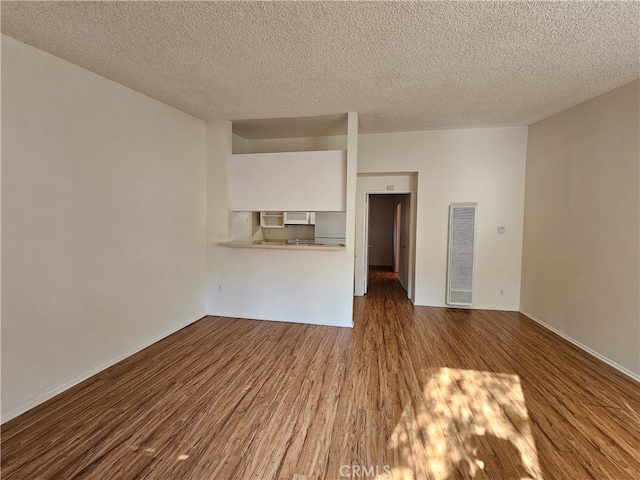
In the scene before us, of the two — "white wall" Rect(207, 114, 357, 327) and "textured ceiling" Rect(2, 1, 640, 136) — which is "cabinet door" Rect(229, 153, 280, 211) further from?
"textured ceiling" Rect(2, 1, 640, 136)

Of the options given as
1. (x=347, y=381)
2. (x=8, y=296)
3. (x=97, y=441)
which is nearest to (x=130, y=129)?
(x=8, y=296)

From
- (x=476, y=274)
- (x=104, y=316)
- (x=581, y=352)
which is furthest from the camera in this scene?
(x=476, y=274)

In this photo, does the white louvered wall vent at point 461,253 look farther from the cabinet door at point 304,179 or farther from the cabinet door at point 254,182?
the cabinet door at point 254,182

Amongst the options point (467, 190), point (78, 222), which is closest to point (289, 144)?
point (467, 190)

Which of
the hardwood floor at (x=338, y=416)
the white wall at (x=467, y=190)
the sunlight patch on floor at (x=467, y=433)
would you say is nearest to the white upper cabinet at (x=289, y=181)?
the white wall at (x=467, y=190)

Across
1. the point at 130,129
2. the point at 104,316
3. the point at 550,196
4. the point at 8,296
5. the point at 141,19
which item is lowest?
the point at 104,316

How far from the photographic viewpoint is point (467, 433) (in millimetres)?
→ 2045

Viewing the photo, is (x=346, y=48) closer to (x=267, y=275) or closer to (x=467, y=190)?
(x=267, y=275)

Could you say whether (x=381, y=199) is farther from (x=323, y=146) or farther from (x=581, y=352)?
(x=581, y=352)

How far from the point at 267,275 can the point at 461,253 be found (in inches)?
130

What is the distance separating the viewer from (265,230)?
5.89 m

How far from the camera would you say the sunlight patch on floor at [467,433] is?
174cm

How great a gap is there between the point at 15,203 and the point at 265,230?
12.8 ft

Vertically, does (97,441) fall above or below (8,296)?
below
